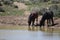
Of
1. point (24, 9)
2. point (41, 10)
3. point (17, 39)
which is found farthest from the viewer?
point (24, 9)

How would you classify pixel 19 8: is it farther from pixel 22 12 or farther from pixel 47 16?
pixel 47 16

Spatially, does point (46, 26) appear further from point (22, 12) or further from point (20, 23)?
point (22, 12)

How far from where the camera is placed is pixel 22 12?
33.3 meters

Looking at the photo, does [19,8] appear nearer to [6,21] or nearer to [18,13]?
[18,13]

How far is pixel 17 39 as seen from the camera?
1733cm

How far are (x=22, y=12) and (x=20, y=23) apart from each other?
5.58 m

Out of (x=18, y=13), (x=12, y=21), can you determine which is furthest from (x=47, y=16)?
(x=18, y=13)

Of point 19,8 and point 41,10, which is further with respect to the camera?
point 19,8

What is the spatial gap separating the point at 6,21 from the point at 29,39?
38.2 ft

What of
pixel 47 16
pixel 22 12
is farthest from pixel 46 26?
pixel 22 12

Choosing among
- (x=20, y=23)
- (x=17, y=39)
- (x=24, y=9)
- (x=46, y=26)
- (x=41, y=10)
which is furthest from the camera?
(x=24, y=9)

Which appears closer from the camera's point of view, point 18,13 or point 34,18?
point 34,18

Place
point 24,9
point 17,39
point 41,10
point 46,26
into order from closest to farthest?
point 17,39 < point 46,26 < point 41,10 < point 24,9

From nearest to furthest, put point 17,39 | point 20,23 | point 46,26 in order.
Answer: point 17,39 < point 46,26 < point 20,23
